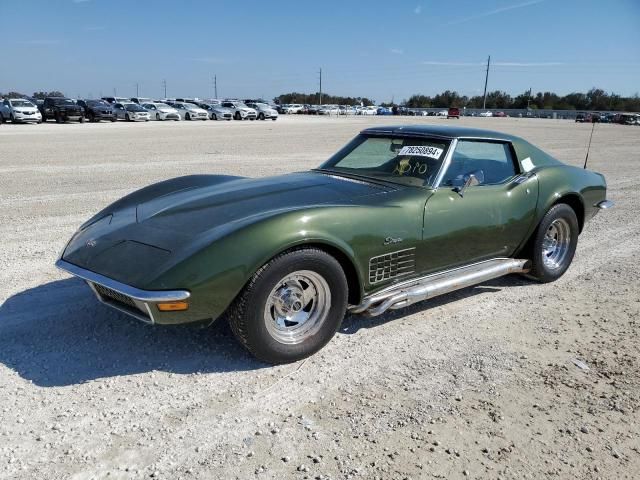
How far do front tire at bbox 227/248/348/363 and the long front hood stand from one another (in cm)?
34

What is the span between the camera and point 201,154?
14.2 m

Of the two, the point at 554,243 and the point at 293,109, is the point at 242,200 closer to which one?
the point at 554,243

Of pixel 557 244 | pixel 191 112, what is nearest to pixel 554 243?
pixel 557 244

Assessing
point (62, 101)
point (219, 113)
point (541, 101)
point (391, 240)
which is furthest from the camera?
point (541, 101)

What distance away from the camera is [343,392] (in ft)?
9.64

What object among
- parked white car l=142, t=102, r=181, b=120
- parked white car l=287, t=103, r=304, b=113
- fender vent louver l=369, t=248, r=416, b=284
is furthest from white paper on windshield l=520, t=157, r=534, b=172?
parked white car l=287, t=103, r=304, b=113

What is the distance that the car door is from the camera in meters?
3.78

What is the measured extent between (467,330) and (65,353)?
8.82 feet

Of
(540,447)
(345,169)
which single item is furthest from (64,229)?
(540,447)

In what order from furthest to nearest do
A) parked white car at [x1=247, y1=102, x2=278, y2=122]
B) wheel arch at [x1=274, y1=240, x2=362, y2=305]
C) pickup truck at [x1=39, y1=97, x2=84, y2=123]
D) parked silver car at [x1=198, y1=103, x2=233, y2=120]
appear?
1. parked white car at [x1=247, y1=102, x2=278, y2=122]
2. parked silver car at [x1=198, y1=103, x2=233, y2=120]
3. pickup truck at [x1=39, y1=97, x2=84, y2=123]
4. wheel arch at [x1=274, y1=240, x2=362, y2=305]

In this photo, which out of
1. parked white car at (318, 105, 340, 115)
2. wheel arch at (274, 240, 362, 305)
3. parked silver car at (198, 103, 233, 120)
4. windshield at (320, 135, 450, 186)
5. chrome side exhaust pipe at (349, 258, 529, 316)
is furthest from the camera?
parked white car at (318, 105, 340, 115)

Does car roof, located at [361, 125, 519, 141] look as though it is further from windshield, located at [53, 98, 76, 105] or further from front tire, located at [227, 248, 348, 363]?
windshield, located at [53, 98, 76, 105]

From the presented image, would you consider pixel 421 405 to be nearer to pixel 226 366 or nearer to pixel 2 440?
pixel 226 366

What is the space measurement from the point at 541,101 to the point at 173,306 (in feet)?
378
